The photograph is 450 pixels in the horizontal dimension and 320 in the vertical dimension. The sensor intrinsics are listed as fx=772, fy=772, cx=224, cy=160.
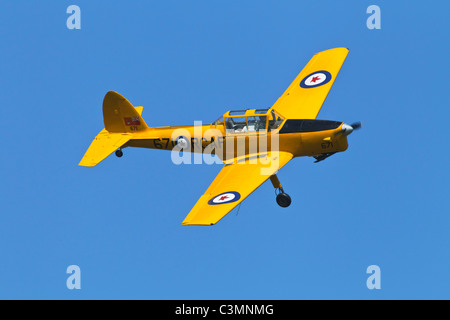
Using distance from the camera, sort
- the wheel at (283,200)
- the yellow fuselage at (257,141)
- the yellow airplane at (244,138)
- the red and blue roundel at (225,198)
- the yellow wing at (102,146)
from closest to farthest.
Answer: the red and blue roundel at (225,198), the yellow airplane at (244,138), the wheel at (283,200), the yellow fuselage at (257,141), the yellow wing at (102,146)

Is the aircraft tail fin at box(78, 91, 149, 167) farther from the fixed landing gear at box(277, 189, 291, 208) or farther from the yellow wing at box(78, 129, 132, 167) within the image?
the fixed landing gear at box(277, 189, 291, 208)

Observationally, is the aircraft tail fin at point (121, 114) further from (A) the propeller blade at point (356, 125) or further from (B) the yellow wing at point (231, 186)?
(A) the propeller blade at point (356, 125)

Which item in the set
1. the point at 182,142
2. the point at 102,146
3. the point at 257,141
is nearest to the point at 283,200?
the point at 257,141

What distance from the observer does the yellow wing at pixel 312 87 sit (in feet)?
75.3

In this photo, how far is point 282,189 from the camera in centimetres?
2128

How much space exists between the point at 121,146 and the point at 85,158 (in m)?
1.33

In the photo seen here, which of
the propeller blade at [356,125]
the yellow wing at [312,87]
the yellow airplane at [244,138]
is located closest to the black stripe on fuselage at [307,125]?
the yellow airplane at [244,138]

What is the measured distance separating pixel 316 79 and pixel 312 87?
0.41m

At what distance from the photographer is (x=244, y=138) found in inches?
853

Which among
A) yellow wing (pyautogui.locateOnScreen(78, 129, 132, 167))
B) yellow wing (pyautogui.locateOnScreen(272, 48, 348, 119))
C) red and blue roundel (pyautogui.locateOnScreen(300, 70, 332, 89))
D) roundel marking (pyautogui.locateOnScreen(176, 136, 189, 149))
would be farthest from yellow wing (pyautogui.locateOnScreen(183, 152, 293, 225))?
yellow wing (pyautogui.locateOnScreen(78, 129, 132, 167))

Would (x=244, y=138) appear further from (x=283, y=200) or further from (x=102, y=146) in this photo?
(x=102, y=146)

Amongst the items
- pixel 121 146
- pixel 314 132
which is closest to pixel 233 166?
pixel 314 132

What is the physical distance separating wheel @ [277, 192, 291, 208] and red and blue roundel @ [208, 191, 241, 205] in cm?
195

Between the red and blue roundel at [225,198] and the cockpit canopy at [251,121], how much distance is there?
2.60 meters
